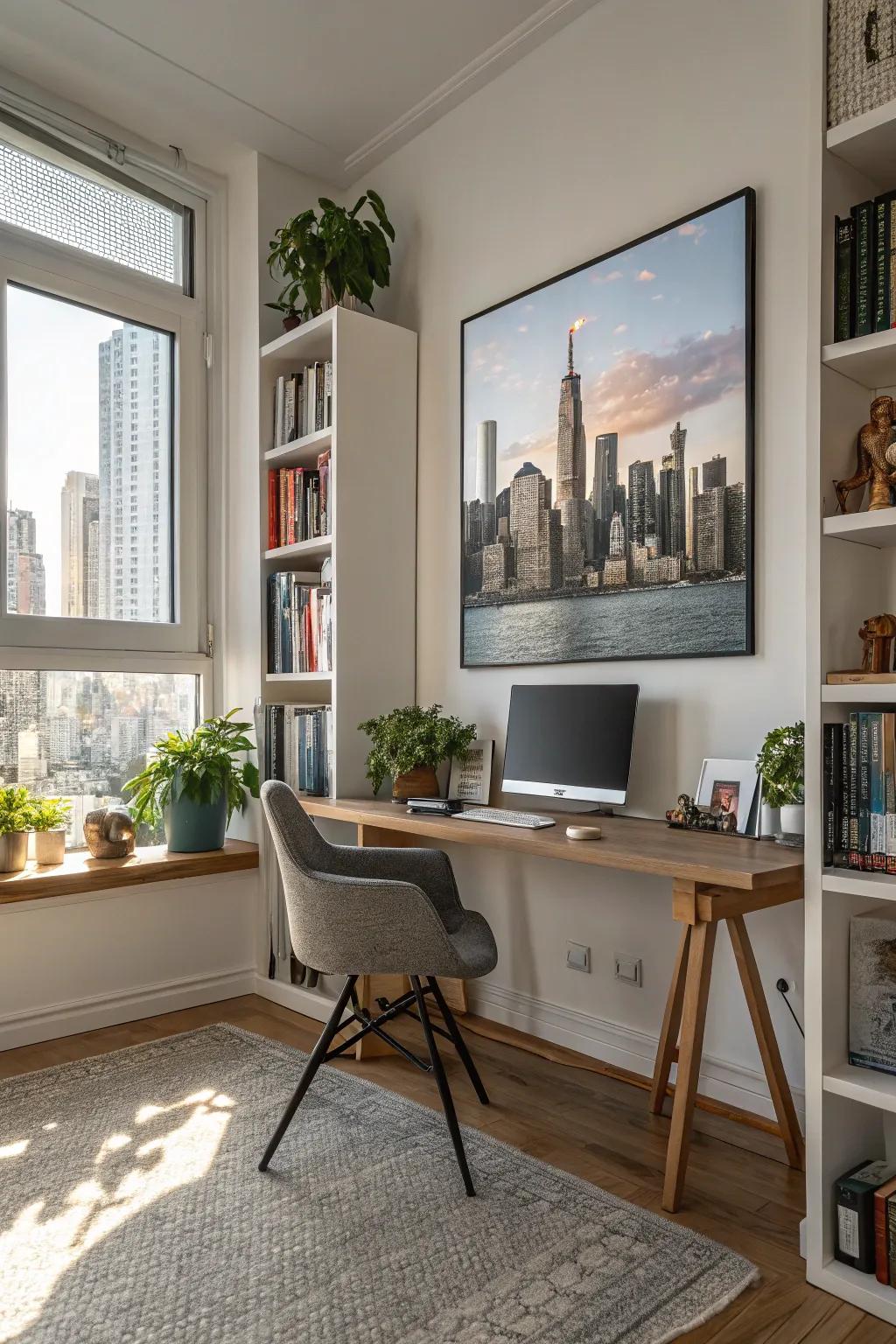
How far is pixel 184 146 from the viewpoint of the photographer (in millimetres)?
3311

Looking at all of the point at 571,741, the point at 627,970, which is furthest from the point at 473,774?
the point at 627,970

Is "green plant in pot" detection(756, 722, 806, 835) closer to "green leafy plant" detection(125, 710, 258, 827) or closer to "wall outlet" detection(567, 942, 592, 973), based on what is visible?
"wall outlet" detection(567, 942, 592, 973)

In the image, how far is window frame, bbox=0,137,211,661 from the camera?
296 centimetres

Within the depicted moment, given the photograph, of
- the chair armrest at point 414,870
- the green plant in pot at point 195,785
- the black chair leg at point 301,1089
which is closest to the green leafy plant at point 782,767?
the chair armrest at point 414,870

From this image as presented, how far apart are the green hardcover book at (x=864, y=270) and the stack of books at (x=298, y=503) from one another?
5.85 ft

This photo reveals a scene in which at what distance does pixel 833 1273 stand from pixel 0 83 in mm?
3828

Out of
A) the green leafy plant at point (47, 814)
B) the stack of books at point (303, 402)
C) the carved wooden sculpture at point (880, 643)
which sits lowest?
the green leafy plant at point (47, 814)

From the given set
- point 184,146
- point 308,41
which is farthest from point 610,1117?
point 184,146

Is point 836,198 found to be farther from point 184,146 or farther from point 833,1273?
point 184,146

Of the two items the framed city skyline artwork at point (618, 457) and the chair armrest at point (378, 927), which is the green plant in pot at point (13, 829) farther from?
the framed city skyline artwork at point (618, 457)

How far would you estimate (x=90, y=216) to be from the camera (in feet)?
10.4

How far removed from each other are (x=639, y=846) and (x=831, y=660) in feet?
1.87

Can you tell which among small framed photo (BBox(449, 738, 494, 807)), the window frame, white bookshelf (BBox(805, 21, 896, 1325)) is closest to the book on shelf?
the window frame

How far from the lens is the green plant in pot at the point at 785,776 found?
6.54ft
